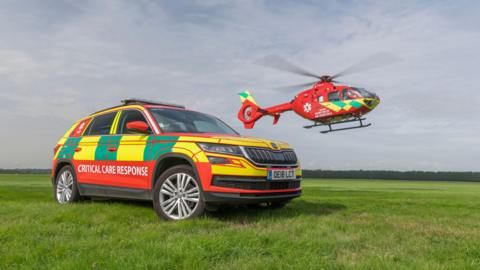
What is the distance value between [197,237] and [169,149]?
1919 millimetres

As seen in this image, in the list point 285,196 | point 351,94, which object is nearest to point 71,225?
point 285,196

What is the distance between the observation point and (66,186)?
7.62 m

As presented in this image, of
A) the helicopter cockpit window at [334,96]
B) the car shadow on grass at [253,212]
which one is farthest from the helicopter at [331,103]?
the car shadow on grass at [253,212]

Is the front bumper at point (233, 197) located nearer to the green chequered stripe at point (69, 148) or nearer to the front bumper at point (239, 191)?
the front bumper at point (239, 191)

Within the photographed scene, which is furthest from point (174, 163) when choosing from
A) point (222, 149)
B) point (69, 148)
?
point (69, 148)

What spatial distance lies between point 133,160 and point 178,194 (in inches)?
45.1

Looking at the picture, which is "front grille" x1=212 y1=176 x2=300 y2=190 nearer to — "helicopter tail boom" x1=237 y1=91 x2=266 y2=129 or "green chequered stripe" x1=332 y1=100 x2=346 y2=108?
"green chequered stripe" x1=332 y1=100 x2=346 y2=108

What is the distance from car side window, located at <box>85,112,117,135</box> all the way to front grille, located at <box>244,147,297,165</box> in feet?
9.88

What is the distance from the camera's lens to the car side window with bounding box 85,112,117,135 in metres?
7.04

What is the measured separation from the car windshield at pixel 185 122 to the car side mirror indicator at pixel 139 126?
0.75ft

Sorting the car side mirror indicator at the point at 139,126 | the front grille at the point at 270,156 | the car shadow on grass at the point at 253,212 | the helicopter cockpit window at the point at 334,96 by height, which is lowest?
the car shadow on grass at the point at 253,212

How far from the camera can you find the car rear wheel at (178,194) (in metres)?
5.40

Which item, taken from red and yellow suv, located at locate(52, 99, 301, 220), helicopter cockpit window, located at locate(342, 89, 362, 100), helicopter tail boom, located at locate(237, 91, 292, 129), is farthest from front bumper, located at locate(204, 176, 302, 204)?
helicopter tail boom, located at locate(237, 91, 292, 129)

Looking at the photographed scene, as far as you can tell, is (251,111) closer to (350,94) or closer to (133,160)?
(350,94)
